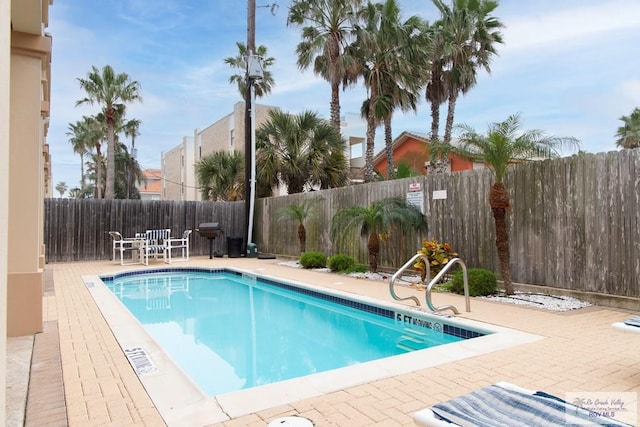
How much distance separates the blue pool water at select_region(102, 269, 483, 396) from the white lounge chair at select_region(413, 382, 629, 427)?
2.52 meters

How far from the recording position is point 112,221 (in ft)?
43.8

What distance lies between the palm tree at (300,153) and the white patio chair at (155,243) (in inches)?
153

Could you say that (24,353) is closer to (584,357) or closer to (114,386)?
(114,386)

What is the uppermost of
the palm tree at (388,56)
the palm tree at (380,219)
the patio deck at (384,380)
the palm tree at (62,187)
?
the palm tree at (62,187)

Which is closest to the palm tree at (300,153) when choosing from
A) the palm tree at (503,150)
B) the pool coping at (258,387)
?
the palm tree at (503,150)

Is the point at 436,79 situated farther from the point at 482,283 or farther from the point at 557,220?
the point at 482,283

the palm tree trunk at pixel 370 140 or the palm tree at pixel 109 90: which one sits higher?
the palm tree at pixel 109 90

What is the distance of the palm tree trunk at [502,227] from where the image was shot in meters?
6.33

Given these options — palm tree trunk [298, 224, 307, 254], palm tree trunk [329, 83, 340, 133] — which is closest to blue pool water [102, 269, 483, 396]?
palm tree trunk [298, 224, 307, 254]

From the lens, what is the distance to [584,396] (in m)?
2.82

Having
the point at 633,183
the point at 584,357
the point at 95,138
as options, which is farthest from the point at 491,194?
the point at 95,138

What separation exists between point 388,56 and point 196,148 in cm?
1966

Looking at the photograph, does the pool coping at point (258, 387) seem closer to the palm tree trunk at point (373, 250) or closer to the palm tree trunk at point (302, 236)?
the palm tree trunk at point (373, 250)

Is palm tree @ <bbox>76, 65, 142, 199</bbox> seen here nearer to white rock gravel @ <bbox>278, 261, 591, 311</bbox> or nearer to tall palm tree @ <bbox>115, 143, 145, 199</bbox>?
tall palm tree @ <bbox>115, 143, 145, 199</bbox>
